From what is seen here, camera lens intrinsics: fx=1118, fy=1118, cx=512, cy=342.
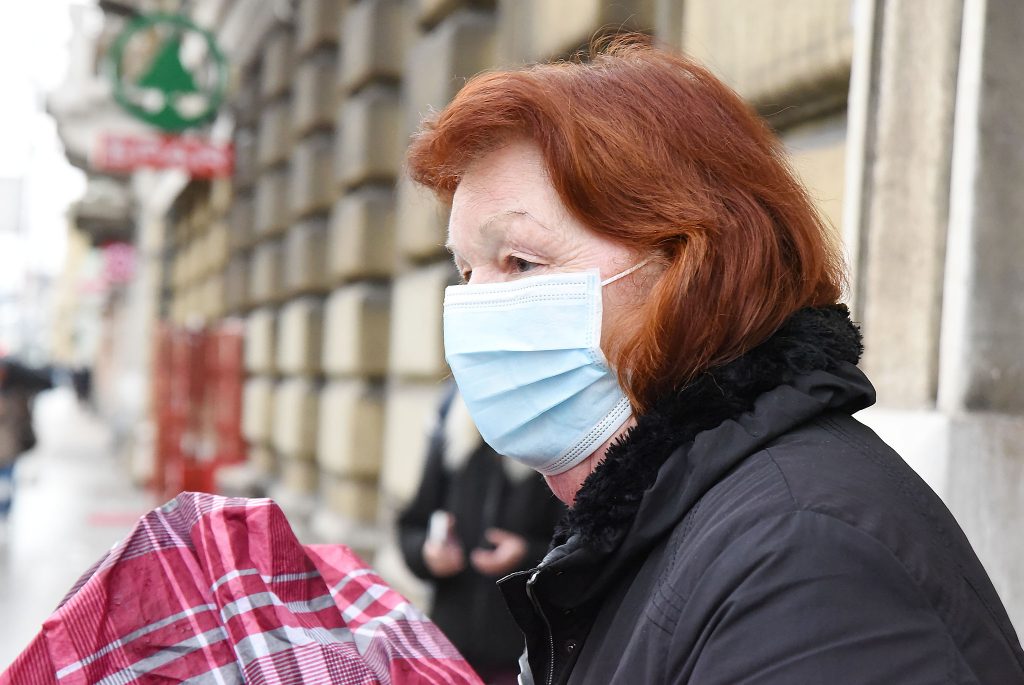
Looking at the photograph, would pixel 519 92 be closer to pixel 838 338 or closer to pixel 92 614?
pixel 838 338

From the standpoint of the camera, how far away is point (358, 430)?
5.97 m

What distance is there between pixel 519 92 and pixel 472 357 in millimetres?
380

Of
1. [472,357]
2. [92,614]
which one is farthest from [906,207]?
[92,614]

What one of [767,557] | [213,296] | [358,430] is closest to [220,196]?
[213,296]

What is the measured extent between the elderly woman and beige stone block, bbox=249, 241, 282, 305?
21.8ft

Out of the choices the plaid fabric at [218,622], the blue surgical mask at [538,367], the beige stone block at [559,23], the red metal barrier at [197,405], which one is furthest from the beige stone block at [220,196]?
the plaid fabric at [218,622]

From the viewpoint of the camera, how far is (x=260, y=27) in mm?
8352

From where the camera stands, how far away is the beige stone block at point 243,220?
29.8 ft

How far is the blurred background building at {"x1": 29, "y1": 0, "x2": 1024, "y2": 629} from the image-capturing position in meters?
1.99

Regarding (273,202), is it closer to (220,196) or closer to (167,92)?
(167,92)

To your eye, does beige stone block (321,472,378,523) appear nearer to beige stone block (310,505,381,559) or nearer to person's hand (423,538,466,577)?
beige stone block (310,505,381,559)

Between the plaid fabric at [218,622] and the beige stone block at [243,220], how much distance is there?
7.83 metres

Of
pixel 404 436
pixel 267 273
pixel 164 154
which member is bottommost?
pixel 404 436

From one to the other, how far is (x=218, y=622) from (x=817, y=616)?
68cm
